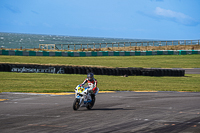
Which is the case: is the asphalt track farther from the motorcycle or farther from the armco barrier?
the armco barrier

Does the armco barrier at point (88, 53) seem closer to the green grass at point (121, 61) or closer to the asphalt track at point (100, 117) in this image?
the green grass at point (121, 61)

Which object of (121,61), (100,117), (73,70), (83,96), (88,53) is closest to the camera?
(100,117)

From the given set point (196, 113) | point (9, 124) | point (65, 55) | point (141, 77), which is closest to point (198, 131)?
point (196, 113)

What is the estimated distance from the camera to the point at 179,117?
10.8 meters

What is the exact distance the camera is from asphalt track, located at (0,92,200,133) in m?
8.73

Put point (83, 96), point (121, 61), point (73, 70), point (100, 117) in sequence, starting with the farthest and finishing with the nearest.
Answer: point (121, 61) → point (73, 70) → point (83, 96) → point (100, 117)

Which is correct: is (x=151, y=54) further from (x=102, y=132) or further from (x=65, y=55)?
(x=102, y=132)

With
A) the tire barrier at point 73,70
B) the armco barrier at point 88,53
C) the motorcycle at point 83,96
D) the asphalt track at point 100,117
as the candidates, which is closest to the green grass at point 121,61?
the armco barrier at point 88,53

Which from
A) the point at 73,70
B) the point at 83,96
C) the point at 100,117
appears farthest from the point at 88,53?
the point at 100,117

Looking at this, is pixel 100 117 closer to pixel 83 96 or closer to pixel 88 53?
pixel 83 96

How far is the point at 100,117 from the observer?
1057 cm

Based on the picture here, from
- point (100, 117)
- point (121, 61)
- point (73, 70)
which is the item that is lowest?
point (100, 117)

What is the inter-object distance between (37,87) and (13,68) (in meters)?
9.67

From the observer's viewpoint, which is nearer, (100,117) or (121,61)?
(100,117)
